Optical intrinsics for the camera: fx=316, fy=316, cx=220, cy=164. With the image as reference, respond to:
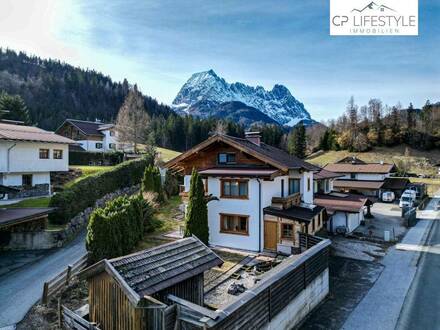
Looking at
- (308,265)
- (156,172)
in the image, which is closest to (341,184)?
(156,172)

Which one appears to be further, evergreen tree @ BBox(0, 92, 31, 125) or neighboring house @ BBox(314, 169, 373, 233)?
evergreen tree @ BBox(0, 92, 31, 125)

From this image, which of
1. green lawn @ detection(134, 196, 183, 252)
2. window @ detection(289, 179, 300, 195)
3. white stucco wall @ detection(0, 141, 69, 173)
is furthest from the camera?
white stucco wall @ detection(0, 141, 69, 173)

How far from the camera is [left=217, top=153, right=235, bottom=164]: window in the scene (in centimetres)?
2422

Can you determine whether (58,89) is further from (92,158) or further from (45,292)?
(45,292)

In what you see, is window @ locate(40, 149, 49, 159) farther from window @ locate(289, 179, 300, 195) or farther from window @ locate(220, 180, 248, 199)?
window @ locate(289, 179, 300, 195)

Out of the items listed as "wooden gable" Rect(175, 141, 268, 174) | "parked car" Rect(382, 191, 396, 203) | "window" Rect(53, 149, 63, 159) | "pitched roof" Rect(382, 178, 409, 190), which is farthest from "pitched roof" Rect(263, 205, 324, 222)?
"pitched roof" Rect(382, 178, 409, 190)

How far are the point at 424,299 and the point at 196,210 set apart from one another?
13469 millimetres

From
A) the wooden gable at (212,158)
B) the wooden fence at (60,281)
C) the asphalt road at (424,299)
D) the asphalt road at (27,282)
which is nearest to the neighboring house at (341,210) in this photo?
the asphalt road at (424,299)

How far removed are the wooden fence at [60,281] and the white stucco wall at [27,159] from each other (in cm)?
1680

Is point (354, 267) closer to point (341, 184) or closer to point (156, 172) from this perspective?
point (156, 172)

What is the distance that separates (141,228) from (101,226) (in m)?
5.54

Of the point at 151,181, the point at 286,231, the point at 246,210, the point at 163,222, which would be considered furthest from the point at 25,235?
the point at 286,231

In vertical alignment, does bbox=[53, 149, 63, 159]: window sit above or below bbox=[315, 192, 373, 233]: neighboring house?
above

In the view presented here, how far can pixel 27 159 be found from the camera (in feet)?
101
